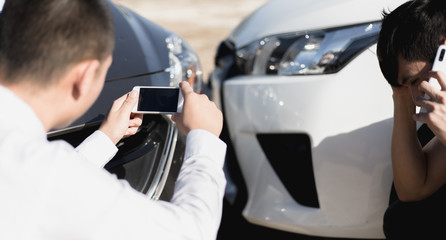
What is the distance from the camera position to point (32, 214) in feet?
4.32

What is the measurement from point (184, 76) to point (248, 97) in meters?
0.29

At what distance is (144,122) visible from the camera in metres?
2.45

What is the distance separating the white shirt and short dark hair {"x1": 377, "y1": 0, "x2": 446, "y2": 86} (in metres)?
0.94

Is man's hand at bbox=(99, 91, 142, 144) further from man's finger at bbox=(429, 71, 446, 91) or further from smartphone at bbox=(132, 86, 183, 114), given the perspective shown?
man's finger at bbox=(429, 71, 446, 91)

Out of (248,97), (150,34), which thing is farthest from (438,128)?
(150,34)

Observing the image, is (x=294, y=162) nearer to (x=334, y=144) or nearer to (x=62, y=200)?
(x=334, y=144)

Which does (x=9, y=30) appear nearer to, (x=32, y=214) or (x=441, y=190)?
(x=32, y=214)

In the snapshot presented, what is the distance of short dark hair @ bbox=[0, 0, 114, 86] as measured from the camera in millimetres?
1421

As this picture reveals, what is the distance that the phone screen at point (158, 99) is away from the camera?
2012 mm

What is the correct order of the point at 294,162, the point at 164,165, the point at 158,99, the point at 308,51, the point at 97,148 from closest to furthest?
the point at 97,148 → the point at 158,99 → the point at 164,165 → the point at 294,162 → the point at 308,51

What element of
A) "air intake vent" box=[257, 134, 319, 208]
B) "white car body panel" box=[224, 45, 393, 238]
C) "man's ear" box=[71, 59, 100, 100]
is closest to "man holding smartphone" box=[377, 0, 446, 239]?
"white car body panel" box=[224, 45, 393, 238]

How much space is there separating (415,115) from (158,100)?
2.60 feet

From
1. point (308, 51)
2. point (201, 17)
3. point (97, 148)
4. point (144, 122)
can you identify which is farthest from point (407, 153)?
point (201, 17)

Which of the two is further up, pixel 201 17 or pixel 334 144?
pixel 334 144
